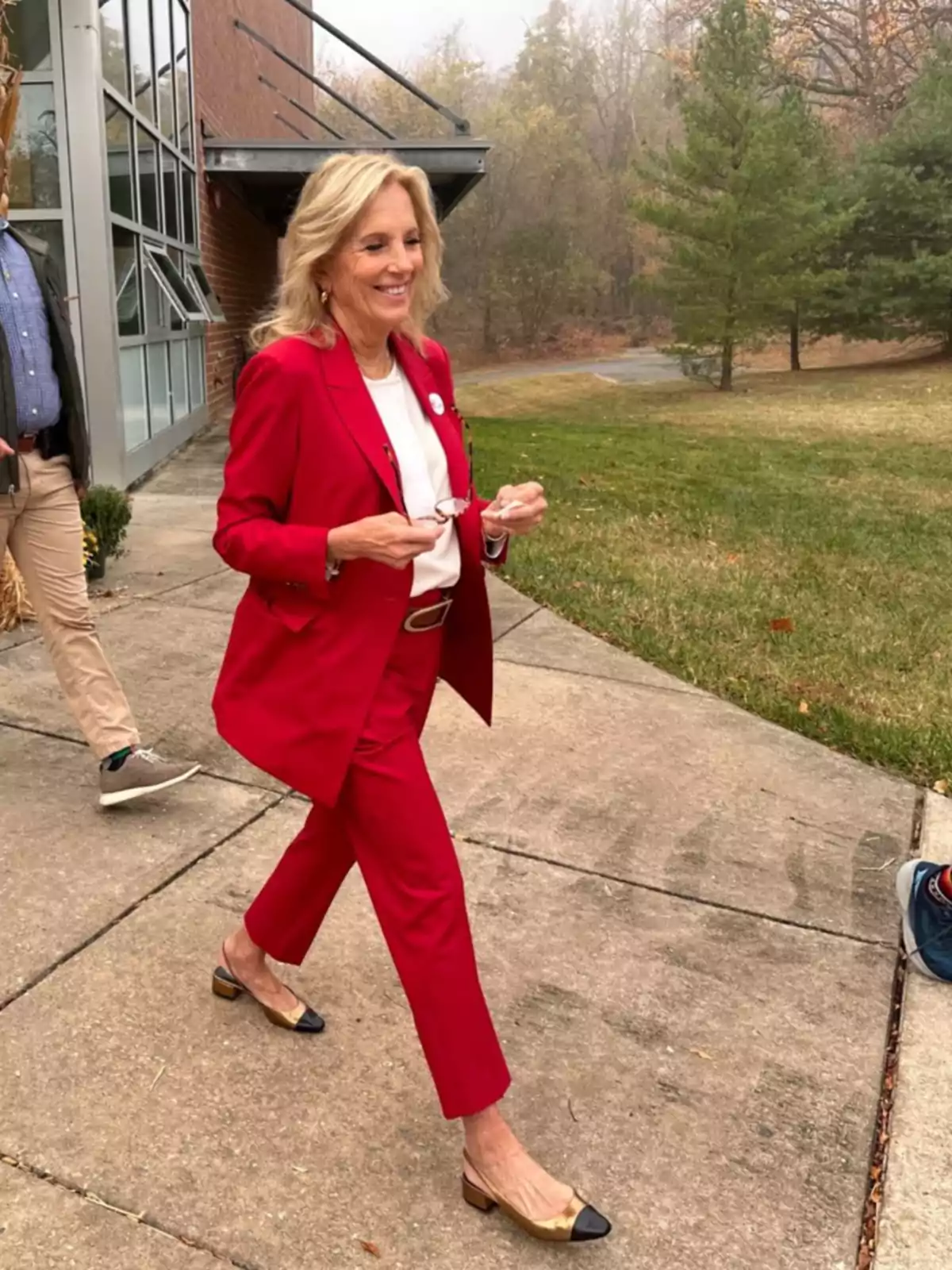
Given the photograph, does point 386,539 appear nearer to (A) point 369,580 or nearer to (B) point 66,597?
(A) point 369,580

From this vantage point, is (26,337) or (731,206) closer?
(26,337)

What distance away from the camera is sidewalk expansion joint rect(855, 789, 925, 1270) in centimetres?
211

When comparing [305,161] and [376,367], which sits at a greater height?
[305,161]

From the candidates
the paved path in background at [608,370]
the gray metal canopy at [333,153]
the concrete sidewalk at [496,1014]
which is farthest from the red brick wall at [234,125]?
the concrete sidewalk at [496,1014]

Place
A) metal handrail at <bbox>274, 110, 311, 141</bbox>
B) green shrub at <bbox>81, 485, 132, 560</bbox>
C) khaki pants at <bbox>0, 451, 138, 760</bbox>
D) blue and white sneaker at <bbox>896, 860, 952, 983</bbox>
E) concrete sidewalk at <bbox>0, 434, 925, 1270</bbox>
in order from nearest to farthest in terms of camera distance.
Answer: concrete sidewalk at <bbox>0, 434, 925, 1270</bbox>, blue and white sneaker at <bbox>896, 860, 952, 983</bbox>, khaki pants at <bbox>0, 451, 138, 760</bbox>, green shrub at <bbox>81, 485, 132, 560</bbox>, metal handrail at <bbox>274, 110, 311, 141</bbox>

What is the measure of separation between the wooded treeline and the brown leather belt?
2269cm

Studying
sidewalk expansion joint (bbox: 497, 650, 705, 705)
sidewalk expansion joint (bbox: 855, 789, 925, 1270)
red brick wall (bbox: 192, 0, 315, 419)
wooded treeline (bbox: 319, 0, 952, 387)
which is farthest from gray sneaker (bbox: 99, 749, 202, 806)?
wooded treeline (bbox: 319, 0, 952, 387)

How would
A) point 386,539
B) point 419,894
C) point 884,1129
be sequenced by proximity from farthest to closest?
point 884,1129, point 419,894, point 386,539

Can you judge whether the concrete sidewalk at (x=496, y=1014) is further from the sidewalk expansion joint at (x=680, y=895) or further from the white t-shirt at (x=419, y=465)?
the white t-shirt at (x=419, y=465)

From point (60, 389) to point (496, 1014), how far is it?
7.33ft

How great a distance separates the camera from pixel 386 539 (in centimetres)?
188

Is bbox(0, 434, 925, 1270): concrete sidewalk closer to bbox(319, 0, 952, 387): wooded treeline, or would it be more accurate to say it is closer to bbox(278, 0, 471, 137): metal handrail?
bbox(278, 0, 471, 137): metal handrail

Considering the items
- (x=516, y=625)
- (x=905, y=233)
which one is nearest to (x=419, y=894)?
(x=516, y=625)

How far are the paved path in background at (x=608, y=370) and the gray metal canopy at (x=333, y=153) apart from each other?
42.2 feet
